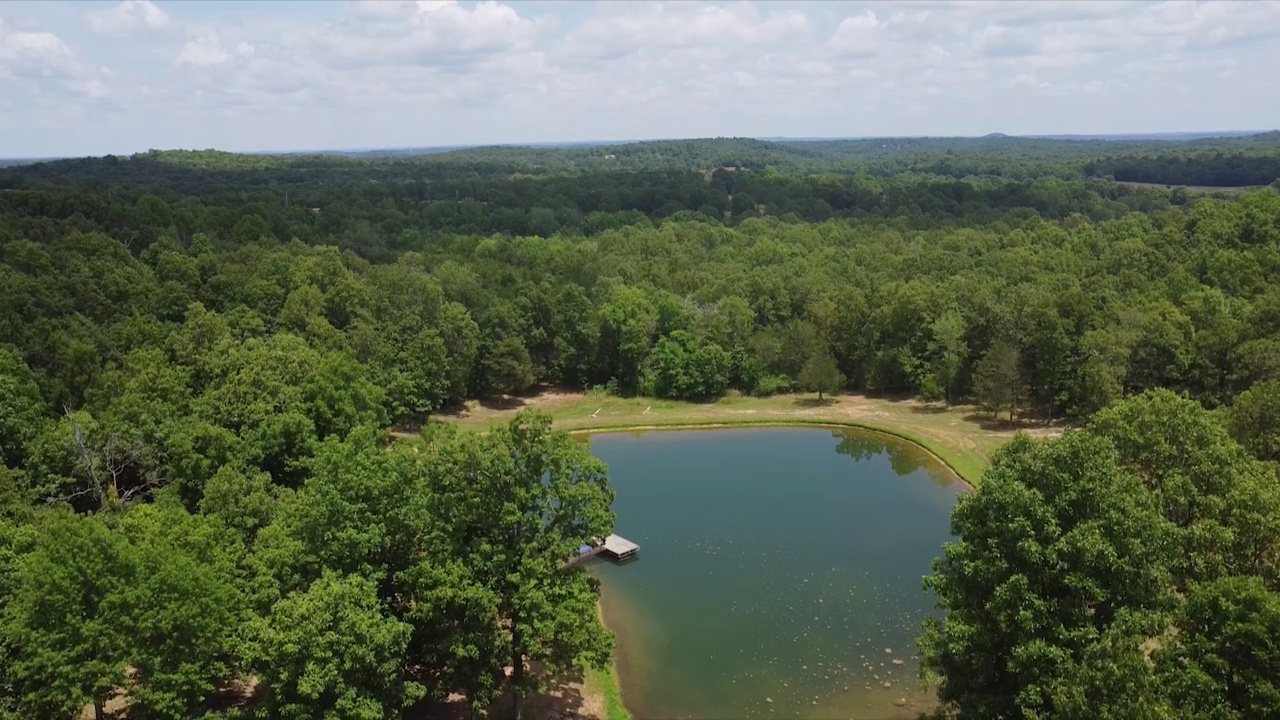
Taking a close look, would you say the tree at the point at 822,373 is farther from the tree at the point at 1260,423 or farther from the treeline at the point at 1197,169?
the treeline at the point at 1197,169

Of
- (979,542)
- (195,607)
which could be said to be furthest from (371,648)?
(979,542)

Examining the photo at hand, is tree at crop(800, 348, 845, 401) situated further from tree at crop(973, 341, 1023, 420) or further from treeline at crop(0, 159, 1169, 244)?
treeline at crop(0, 159, 1169, 244)

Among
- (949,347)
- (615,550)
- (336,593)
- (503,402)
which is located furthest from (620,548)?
(949,347)

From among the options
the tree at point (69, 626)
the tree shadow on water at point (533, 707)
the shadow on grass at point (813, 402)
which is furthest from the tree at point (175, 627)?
the shadow on grass at point (813, 402)

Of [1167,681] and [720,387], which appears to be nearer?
[1167,681]

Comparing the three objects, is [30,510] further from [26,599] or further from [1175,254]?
[1175,254]

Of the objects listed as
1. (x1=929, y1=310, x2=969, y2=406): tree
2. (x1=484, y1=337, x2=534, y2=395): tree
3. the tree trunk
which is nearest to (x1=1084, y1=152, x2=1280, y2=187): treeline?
(x1=929, y1=310, x2=969, y2=406): tree
